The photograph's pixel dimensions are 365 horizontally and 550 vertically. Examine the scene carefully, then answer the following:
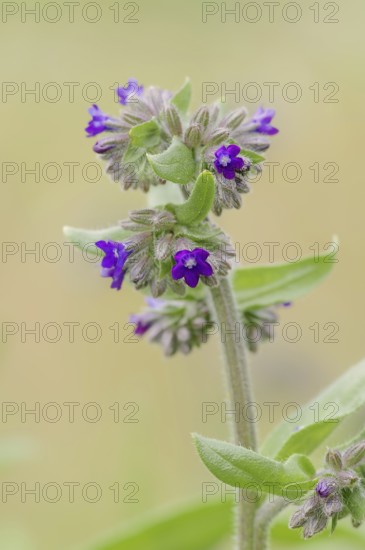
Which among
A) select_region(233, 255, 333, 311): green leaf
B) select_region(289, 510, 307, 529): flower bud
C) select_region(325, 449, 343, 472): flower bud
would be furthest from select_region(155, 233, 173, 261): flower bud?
select_region(289, 510, 307, 529): flower bud

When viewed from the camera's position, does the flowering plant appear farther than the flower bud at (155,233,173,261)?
No

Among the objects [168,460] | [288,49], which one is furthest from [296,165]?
[168,460]

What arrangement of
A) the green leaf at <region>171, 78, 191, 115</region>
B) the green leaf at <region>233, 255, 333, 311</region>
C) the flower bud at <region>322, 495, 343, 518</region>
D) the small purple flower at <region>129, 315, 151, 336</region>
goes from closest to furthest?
the flower bud at <region>322, 495, 343, 518</region> → the green leaf at <region>171, 78, 191, 115</region> → the green leaf at <region>233, 255, 333, 311</region> → the small purple flower at <region>129, 315, 151, 336</region>

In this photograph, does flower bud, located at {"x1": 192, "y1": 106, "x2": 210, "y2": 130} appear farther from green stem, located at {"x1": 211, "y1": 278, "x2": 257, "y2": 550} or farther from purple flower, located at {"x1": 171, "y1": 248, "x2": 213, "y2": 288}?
green stem, located at {"x1": 211, "y1": 278, "x2": 257, "y2": 550}

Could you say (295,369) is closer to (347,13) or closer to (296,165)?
(296,165)

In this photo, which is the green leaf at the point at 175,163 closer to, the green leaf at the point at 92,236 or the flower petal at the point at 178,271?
the flower petal at the point at 178,271

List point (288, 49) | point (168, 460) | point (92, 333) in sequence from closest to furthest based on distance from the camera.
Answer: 1. point (168, 460)
2. point (92, 333)
3. point (288, 49)

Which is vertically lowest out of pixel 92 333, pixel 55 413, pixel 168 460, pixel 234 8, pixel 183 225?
pixel 183 225
